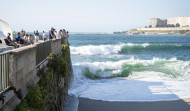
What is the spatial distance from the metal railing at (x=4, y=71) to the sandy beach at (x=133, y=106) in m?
7.85

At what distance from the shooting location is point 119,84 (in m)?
18.7

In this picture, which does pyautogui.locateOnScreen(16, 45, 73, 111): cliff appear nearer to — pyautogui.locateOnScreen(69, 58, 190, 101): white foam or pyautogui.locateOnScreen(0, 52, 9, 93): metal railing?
pyautogui.locateOnScreen(0, 52, 9, 93): metal railing

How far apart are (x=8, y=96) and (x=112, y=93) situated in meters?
11.3

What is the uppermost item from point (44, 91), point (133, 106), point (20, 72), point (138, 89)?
point (20, 72)

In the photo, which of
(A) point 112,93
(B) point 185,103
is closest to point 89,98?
(A) point 112,93

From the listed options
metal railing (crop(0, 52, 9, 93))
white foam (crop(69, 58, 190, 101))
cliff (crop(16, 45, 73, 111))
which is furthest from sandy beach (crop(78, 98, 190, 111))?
metal railing (crop(0, 52, 9, 93))

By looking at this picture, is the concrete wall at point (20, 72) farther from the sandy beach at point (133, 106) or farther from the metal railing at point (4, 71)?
the sandy beach at point (133, 106)

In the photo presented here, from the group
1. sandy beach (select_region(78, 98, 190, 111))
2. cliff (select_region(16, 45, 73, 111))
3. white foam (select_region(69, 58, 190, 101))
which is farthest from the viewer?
white foam (select_region(69, 58, 190, 101))

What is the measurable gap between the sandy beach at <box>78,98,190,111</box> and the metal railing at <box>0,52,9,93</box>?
309 inches

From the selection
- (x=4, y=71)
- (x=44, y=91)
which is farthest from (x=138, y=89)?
(x=4, y=71)

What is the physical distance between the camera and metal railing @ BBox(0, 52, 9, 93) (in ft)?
16.2

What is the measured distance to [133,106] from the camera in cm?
1296

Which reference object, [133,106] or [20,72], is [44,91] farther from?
[133,106]

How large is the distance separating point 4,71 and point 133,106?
9.21 metres
